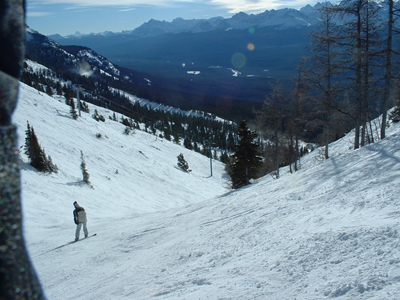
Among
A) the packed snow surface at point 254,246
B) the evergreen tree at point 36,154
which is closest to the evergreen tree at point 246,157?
the packed snow surface at point 254,246

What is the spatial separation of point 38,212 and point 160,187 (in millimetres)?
12698

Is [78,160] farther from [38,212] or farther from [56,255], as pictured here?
[56,255]

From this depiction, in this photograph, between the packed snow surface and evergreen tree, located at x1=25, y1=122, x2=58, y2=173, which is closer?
the packed snow surface

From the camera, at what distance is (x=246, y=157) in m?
22.0

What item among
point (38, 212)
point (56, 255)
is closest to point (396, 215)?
point (56, 255)

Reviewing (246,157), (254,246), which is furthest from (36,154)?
(254,246)

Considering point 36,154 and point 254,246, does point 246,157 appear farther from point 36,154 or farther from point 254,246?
point 254,246

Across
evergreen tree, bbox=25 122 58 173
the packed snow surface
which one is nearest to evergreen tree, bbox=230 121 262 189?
the packed snow surface

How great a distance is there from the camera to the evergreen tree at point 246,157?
69.6 feet

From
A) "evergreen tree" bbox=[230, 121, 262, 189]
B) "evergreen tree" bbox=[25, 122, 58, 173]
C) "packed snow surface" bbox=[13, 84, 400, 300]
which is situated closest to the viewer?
"packed snow surface" bbox=[13, 84, 400, 300]

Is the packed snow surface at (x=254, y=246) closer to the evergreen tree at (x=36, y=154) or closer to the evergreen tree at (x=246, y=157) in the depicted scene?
the evergreen tree at (x=36, y=154)

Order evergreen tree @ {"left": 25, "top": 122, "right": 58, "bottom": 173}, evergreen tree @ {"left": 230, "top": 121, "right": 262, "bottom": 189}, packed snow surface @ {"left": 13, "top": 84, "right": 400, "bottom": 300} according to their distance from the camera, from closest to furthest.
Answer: packed snow surface @ {"left": 13, "top": 84, "right": 400, "bottom": 300} → evergreen tree @ {"left": 25, "top": 122, "right": 58, "bottom": 173} → evergreen tree @ {"left": 230, "top": 121, "right": 262, "bottom": 189}

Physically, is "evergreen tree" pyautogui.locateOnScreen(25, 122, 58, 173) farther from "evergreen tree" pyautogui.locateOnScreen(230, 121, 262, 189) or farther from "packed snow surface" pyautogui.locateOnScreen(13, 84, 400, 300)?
"evergreen tree" pyautogui.locateOnScreen(230, 121, 262, 189)

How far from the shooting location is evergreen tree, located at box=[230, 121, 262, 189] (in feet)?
69.6
